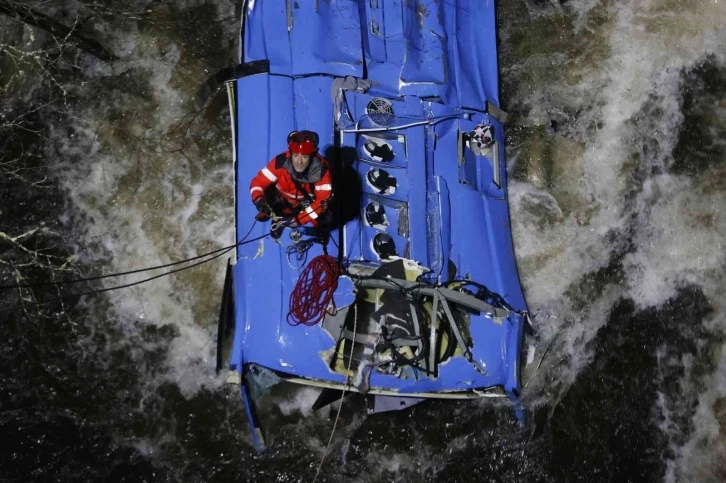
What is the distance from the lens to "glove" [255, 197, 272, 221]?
4277 millimetres

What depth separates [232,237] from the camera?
5645mm

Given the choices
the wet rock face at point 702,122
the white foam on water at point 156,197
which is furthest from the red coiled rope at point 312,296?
the wet rock face at point 702,122

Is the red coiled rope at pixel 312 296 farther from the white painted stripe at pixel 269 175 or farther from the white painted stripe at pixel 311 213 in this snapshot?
the white painted stripe at pixel 269 175

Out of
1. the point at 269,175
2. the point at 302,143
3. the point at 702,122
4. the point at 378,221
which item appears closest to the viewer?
the point at 302,143

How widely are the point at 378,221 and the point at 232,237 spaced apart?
1.45m

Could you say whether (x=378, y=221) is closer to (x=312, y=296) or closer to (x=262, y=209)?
(x=312, y=296)

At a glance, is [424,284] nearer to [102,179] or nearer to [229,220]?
[229,220]

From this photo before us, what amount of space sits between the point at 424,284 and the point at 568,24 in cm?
340

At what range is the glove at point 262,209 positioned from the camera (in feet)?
14.0

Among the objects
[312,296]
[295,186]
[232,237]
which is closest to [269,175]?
[295,186]

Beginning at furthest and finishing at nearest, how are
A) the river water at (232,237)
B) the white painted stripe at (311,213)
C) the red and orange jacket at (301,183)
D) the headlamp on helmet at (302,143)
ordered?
the river water at (232,237) → the white painted stripe at (311,213) → the red and orange jacket at (301,183) → the headlamp on helmet at (302,143)

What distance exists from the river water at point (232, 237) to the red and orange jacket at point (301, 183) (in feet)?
4.56

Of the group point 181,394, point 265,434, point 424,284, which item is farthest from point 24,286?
point 424,284

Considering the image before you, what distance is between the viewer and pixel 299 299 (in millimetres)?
4555
